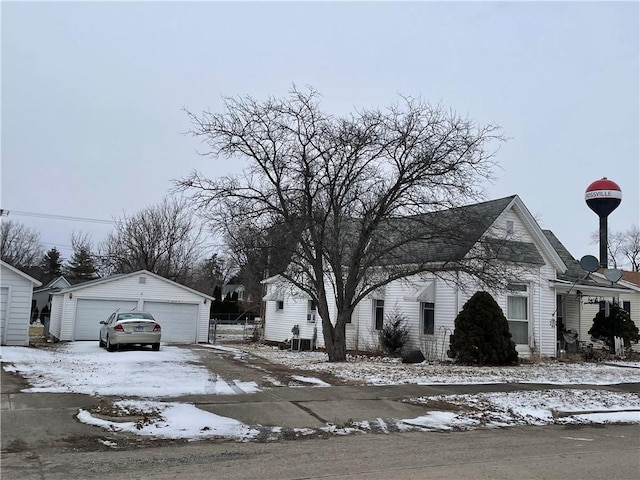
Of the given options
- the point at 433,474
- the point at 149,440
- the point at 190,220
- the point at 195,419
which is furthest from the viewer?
the point at 190,220

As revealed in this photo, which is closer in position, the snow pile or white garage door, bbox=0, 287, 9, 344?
the snow pile

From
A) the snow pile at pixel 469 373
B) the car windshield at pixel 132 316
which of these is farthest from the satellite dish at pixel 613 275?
the car windshield at pixel 132 316

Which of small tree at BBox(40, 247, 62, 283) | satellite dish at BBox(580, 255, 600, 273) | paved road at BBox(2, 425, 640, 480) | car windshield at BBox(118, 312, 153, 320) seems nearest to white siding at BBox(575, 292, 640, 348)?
satellite dish at BBox(580, 255, 600, 273)

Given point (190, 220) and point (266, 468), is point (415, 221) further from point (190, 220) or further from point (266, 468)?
point (190, 220)

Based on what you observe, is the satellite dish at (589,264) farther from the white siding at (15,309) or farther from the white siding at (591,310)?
the white siding at (15,309)

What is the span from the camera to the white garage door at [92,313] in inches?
1049

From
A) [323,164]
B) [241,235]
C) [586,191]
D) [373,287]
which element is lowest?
[373,287]

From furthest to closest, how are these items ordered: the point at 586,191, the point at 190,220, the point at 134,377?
the point at 190,220
the point at 586,191
the point at 134,377

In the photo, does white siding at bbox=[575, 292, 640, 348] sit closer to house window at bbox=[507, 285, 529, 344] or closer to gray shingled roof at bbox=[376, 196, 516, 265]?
house window at bbox=[507, 285, 529, 344]

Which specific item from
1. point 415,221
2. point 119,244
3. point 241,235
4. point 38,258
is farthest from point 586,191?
point 38,258

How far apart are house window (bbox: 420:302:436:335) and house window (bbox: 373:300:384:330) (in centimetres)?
251

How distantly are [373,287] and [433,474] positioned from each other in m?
11.9

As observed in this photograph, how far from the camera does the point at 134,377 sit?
1269 cm

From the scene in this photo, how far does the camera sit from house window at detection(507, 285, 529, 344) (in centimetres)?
2170
